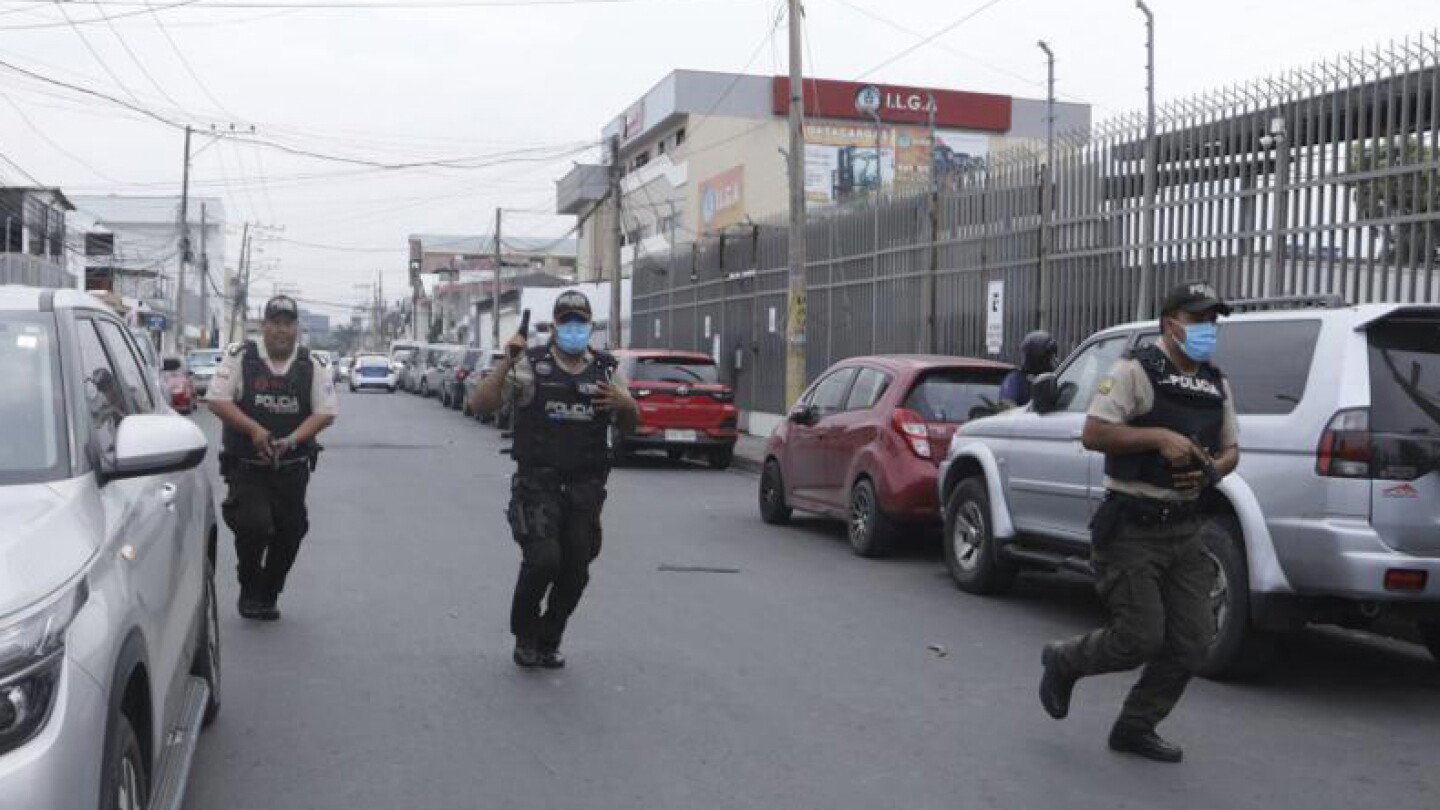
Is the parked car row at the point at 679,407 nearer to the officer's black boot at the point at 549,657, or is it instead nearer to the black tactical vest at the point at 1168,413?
the officer's black boot at the point at 549,657

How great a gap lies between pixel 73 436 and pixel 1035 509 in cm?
623

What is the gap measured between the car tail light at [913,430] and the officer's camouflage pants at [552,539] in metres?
4.39

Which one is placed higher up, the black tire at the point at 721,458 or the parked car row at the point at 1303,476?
the parked car row at the point at 1303,476

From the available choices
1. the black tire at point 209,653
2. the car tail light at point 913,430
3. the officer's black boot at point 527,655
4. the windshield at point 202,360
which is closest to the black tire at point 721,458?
the car tail light at point 913,430

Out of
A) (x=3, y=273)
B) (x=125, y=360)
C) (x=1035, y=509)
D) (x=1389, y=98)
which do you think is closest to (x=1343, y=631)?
(x=1035, y=509)

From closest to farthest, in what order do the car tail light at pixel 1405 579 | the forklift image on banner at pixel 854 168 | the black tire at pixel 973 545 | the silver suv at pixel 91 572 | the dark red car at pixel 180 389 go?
1. the silver suv at pixel 91 572
2. the car tail light at pixel 1405 579
3. the black tire at pixel 973 545
4. the dark red car at pixel 180 389
5. the forklift image on banner at pixel 854 168

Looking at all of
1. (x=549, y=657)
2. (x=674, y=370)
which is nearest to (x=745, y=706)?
(x=549, y=657)

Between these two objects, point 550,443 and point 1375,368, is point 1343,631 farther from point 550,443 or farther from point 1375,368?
point 550,443

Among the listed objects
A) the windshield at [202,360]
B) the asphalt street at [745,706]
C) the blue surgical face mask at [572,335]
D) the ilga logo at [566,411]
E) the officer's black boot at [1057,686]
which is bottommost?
the asphalt street at [745,706]

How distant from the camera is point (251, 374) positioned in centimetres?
809

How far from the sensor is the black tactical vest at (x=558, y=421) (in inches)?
275

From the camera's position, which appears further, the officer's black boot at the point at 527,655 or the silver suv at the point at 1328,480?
the officer's black boot at the point at 527,655

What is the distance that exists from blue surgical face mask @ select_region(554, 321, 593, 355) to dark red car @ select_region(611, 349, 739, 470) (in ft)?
40.6

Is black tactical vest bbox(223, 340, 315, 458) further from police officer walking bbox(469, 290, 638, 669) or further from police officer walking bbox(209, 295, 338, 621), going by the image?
police officer walking bbox(469, 290, 638, 669)
